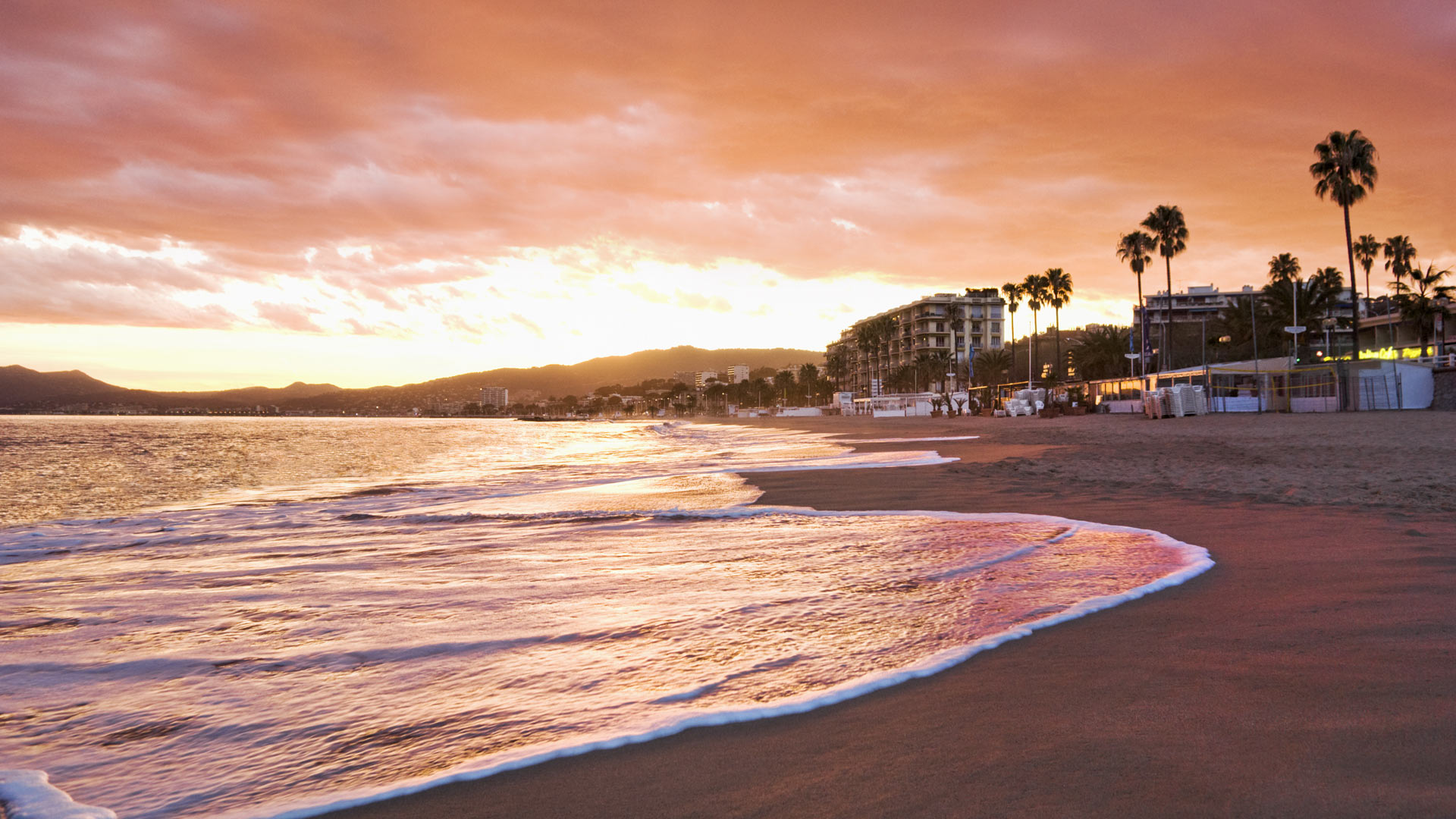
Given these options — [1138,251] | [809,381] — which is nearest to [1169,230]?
[1138,251]

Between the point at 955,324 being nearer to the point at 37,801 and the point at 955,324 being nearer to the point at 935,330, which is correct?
the point at 935,330

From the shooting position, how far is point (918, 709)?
3.26 m

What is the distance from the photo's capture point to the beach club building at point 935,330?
133 metres

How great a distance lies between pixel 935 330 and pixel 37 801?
13842 centimetres

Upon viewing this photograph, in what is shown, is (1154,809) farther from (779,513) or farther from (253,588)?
(779,513)

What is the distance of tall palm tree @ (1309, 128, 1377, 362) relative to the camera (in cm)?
4656

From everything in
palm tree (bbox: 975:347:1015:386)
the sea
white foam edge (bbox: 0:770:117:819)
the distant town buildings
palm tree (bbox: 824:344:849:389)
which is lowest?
the sea

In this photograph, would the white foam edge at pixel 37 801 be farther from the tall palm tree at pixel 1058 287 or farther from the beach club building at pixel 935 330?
the beach club building at pixel 935 330

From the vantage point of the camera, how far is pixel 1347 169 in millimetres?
47312

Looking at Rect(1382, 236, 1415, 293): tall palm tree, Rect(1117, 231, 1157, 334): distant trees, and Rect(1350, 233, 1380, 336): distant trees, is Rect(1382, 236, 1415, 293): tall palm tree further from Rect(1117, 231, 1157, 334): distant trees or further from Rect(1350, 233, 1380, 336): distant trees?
Rect(1117, 231, 1157, 334): distant trees

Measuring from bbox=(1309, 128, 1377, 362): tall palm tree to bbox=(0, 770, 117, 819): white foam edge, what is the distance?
58.7 meters

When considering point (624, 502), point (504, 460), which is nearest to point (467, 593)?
point (624, 502)

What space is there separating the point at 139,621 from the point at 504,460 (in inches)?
885

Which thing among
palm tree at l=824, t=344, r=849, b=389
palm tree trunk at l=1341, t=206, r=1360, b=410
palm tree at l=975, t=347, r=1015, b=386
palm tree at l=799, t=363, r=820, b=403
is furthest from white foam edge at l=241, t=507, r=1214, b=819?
palm tree at l=799, t=363, r=820, b=403
